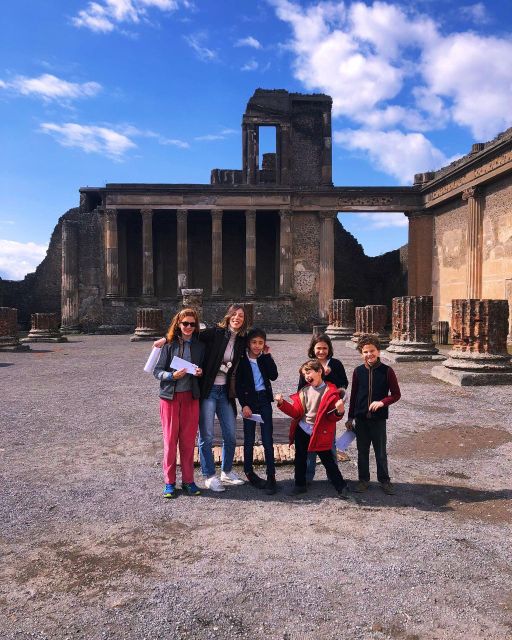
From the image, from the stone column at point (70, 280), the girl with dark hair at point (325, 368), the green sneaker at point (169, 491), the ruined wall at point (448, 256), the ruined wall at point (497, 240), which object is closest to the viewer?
the green sneaker at point (169, 491)

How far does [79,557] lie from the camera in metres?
2.61

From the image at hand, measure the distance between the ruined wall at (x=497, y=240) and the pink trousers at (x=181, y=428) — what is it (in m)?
14.1

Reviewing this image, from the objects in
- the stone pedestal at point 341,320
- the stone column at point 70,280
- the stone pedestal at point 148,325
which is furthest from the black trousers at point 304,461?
the stone column at point 70,280

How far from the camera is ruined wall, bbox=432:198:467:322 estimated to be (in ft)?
61.3

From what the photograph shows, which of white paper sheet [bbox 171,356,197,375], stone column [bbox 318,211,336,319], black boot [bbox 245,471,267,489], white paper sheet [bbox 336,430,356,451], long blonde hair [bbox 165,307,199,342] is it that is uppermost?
stone column [bbox 318,211,336,319]

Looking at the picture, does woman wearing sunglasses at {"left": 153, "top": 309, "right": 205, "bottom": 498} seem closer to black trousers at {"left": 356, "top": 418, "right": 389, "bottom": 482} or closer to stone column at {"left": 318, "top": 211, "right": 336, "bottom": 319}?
black trousers at {"left": 356, "top": 418, "right": 389, "bottom": 482}

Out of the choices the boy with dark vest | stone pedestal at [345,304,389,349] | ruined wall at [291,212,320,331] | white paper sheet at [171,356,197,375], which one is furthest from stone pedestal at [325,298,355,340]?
white paper sheet at [171,356,197,375]

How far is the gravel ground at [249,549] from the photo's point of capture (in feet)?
6.84

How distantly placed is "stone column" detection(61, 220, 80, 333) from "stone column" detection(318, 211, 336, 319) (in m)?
10.8

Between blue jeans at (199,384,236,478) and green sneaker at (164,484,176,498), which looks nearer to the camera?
green sneaker at (164,484,176,498)

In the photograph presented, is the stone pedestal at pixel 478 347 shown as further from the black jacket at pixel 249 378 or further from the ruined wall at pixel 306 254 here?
the ruined wall at pixel 306 254

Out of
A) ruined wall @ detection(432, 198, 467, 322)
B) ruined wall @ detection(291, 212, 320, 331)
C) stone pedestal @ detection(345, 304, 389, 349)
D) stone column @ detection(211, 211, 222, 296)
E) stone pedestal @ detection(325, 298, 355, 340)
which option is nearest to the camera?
stone pedestal @ detection(345, 304, 389, 349)

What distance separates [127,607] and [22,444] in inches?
118

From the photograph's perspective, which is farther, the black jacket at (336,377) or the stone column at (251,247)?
the stone column at (251,247)
